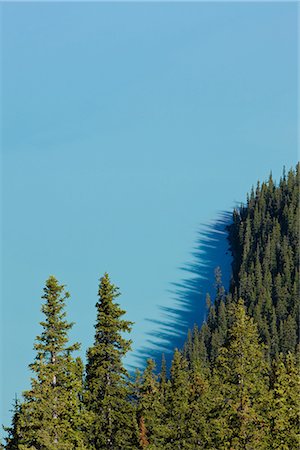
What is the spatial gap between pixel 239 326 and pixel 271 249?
11841cm

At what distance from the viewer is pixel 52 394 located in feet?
195

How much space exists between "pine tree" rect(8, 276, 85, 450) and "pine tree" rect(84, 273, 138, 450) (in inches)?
138

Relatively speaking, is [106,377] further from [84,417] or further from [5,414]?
[5,414]

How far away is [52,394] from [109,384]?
6.73 meters

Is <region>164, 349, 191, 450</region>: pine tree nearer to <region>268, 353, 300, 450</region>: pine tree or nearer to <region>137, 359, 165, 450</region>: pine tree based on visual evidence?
<region>137, 359, 165, 450</region>: pine tree

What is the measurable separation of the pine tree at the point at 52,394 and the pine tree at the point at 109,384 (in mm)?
3510

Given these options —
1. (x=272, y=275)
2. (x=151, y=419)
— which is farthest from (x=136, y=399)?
(x=272, y=275)


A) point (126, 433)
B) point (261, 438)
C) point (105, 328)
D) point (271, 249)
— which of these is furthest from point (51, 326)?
point (271, 249)

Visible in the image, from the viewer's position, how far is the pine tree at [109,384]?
6469cm

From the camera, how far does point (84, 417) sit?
62.7 meters

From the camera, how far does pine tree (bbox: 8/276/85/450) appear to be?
58906 mm

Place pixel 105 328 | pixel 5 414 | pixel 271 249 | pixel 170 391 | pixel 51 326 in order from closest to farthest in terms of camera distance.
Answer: pixel 51 326, pixel 105 328, pixel 170 391, pixel 5 414, pixel 271 249

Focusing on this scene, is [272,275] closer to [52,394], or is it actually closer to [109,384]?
[109,384]

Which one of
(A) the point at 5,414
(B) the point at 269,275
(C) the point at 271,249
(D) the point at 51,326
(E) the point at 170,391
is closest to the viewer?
(D) the point at 51,326
